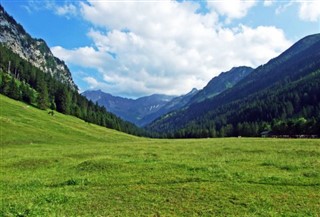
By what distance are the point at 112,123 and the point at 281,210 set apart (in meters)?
179

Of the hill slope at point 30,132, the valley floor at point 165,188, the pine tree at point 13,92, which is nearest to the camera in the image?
the valley floor at point 165,188

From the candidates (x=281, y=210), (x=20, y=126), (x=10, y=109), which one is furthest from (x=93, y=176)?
(x=10, y=109)

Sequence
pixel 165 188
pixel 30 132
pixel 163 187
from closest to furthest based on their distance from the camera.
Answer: pixel 165 188
pixel 163 187
pixel 30 132

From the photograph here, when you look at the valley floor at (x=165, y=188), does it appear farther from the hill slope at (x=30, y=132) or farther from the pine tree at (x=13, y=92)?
the pine tree at (x=13, y=92)

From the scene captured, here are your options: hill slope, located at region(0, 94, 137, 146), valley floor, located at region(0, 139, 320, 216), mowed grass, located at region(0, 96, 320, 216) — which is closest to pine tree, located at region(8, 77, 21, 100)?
hill slope, located at region(0, 94, 137, 146)

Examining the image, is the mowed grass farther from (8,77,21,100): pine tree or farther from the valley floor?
(8,77,21,100): pine tree

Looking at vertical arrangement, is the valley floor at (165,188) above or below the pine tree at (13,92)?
below

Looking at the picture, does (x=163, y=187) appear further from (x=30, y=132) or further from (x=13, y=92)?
(x=13, y=92)

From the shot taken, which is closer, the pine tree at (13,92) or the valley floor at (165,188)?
the valley floor at (165,188)

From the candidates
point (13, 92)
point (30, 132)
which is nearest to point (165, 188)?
point (30, 132)

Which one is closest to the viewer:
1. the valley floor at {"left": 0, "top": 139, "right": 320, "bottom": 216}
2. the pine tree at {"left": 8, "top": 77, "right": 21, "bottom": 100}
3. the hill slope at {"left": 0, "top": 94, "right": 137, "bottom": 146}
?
the valley floor at {"left": 0, "top": 139, "right": 320, "bottom": 216}

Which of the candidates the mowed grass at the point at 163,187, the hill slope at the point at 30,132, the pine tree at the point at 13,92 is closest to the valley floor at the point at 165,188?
the mowed grass at the point at 163,187

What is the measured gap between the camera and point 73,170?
34375 mm

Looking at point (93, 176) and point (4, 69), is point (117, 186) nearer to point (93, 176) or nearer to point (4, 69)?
point (93, 176)
